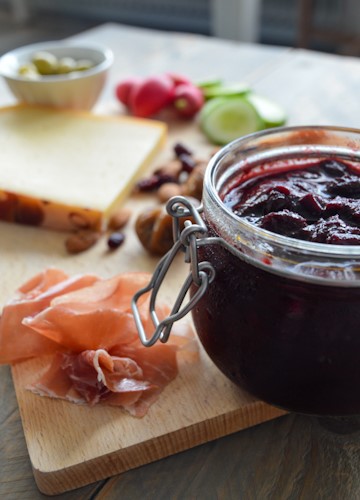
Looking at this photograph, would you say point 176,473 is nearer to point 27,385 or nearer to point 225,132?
point 27,385

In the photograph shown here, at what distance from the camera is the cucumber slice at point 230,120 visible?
1747 mm

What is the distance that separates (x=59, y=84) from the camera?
184 cm

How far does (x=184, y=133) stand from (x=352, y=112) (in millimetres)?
557

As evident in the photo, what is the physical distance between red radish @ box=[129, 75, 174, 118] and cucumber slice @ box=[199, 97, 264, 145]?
0.70ft

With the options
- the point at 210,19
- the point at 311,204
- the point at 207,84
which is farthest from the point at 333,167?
the point at 210,19

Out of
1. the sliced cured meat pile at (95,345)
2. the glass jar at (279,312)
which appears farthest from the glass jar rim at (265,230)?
the sliced cured meat pile at (95,345)

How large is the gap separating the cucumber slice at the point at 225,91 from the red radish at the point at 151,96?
134mm

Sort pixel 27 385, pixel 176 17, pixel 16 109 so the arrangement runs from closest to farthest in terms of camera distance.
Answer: pixel 27 385 → pixel 16 109 → pixel 176 17

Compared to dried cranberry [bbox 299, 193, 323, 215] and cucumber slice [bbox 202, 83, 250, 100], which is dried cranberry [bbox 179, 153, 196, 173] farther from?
dried cranberry [bbox 299, 193, 323, 215]

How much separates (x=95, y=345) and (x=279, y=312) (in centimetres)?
37

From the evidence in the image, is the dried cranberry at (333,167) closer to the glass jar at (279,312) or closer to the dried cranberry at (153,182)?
the glass jar at (279,312)

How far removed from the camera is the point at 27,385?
961mm

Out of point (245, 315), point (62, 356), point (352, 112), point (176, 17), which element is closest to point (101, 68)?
point (352, 112)

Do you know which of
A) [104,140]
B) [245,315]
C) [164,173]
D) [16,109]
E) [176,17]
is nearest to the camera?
[245,315]
